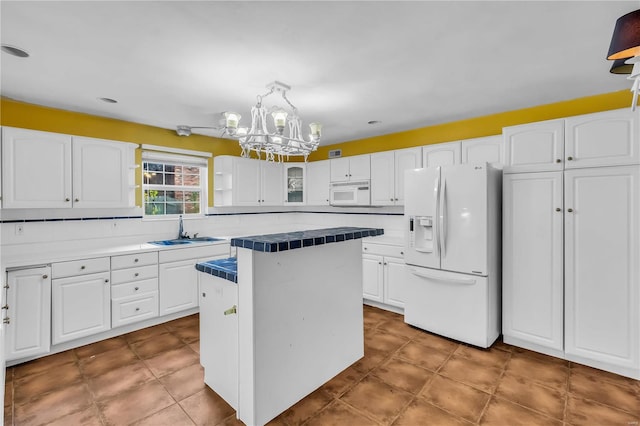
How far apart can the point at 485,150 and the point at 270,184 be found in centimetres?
317

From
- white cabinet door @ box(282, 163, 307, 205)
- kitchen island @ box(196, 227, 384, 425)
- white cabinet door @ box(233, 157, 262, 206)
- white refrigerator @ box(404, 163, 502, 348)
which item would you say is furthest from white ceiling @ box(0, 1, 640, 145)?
white cabinet door @ box(282, 163, 307, 205)

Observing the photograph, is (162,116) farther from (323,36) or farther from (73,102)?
(323,36)

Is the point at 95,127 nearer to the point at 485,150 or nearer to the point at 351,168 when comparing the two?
the point at 351,168

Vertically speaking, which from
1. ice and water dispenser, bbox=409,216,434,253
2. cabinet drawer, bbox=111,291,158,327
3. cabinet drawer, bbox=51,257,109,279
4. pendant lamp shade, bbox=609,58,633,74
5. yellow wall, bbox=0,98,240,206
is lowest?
cabinet drawer, bbox=111,291,158,327

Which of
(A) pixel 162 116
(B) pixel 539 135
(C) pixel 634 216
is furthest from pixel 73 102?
(C) pixel 634 216

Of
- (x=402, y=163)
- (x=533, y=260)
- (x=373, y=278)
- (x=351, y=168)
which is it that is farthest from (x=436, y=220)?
(x=351, y=168)

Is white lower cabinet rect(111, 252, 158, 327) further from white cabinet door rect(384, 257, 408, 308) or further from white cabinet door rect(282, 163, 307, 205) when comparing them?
white cabinet door rect(384, 257, 408, 308)

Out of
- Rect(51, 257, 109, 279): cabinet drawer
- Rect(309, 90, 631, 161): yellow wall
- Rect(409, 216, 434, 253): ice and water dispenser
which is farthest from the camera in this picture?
Rect(409, 216, 434, 253): ice and water dispenser

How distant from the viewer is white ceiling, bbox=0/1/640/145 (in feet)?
5.43

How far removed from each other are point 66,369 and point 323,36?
3388mm

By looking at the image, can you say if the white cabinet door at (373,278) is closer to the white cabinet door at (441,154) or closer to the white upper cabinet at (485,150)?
A: the white cabinet door at (441,154)

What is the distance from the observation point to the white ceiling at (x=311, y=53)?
5.43ft

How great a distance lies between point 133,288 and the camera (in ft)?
10.7

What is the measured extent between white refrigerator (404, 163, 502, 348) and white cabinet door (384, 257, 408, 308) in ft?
1.08
